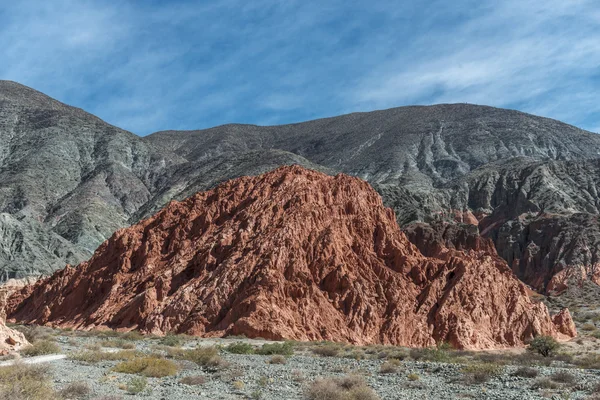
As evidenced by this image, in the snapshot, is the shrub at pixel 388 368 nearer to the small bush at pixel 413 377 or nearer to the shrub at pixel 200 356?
the small bush at pixel 413 377

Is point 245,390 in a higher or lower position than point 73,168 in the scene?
lower

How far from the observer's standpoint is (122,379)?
18688 mm

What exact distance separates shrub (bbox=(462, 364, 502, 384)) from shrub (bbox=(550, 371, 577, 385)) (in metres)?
1.77

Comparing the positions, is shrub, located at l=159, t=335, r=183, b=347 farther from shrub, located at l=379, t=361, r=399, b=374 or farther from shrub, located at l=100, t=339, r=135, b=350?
shrub, located at l=379, t=361, r=399, b=374

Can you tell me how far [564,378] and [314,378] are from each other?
7.45 m

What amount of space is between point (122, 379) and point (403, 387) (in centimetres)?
829

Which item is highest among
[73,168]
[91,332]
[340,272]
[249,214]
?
[73,168]

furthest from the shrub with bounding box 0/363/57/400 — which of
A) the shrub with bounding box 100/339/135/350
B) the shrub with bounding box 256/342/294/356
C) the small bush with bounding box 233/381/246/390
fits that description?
the shrub with bounding box 256/342/294/356

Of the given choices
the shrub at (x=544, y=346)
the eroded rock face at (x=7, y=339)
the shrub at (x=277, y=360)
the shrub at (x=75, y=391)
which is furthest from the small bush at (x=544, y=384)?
the eroded rock face at (x=7, y=339)

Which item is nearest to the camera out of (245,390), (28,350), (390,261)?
(245,390)

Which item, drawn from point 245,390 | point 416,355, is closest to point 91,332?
point 416,355

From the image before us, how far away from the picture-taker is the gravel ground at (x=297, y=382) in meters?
16.8

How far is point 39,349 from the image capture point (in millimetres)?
24266

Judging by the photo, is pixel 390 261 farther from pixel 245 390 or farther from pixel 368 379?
pixel 245 390
